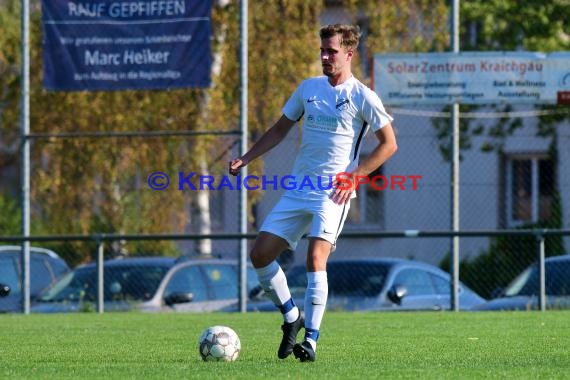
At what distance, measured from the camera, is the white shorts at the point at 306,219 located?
8922 millimetres

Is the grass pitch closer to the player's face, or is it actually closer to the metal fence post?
the metal fence post

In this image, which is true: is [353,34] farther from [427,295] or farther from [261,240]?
[427,295]

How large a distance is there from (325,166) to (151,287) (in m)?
8.73

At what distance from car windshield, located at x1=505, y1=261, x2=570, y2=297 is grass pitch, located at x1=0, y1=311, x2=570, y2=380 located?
183 cm

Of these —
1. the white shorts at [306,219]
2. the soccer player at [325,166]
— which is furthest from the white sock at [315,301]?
the white shorts at [306,219]

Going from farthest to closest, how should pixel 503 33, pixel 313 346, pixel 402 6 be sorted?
pixel 503 33 < pixel 402 6 < pixel 313 346

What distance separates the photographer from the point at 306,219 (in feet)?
29.8

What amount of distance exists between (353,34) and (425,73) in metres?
7.84

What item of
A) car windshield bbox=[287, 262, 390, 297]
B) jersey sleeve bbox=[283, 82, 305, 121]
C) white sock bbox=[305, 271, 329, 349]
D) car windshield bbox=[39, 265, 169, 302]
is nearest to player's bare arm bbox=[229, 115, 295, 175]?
jersey sleeve bbox=[283, 82, 305, 121]

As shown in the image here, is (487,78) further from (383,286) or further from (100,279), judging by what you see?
(100,279)

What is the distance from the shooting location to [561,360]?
8.84m

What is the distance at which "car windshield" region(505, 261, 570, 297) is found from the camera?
16.6 metres

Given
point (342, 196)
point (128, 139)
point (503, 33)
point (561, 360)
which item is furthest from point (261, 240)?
point (503, 33)

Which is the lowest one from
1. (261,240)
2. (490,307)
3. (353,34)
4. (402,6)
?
(490,307)
